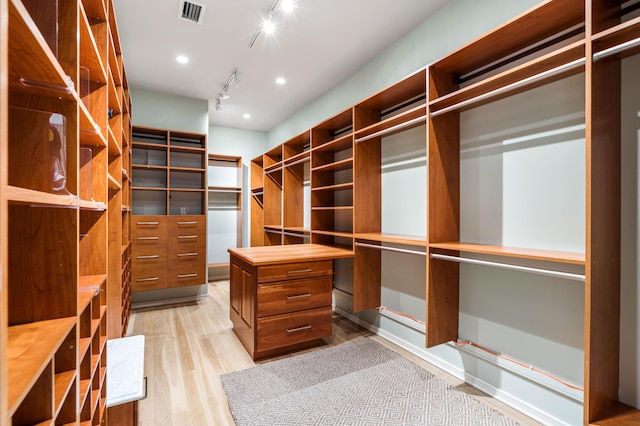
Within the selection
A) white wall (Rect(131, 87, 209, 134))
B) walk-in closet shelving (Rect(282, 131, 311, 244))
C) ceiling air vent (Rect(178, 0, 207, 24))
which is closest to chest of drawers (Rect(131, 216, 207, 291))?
walk-in closet shelving (Rect(282, 131, 311, 244))

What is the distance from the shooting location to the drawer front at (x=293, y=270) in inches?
97.6

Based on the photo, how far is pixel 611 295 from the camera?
1.41 m

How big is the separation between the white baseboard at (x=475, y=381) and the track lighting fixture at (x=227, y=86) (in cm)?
321

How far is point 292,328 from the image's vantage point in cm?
259

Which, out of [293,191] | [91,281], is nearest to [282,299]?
[91,281]

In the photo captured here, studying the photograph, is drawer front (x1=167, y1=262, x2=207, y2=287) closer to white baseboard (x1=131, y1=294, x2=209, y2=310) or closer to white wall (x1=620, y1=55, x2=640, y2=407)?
white baseboard (x1=131, y1=294, x2=209, y2=310)

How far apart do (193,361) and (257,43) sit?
2.94 meters

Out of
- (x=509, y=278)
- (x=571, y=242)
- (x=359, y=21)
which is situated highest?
(x=359, y=21)

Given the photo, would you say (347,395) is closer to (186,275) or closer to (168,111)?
(186,275)

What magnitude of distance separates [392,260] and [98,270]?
2311 millimetres

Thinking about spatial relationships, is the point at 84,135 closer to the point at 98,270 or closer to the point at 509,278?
the point at 98,270

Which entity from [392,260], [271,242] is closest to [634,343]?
[392,260]

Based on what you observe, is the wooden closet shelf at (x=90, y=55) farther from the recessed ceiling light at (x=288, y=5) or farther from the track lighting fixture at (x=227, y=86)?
the track lighting fixture at (x=227, y=86)

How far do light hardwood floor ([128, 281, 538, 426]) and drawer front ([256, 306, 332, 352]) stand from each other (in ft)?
0.81
